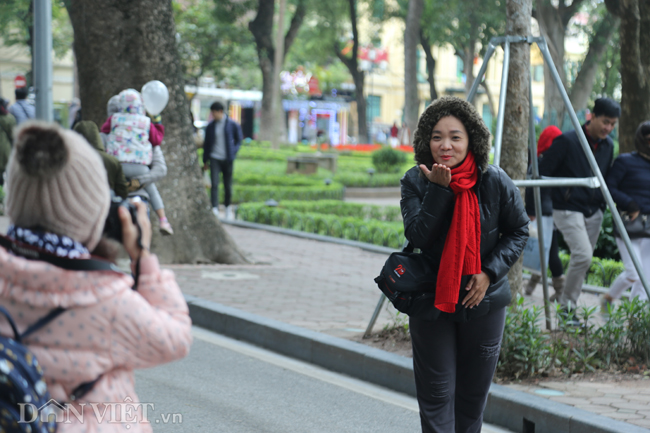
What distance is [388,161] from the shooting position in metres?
23.6

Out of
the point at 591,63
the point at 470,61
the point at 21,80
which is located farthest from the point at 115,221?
the point at 21,80

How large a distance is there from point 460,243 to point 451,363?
52 cm

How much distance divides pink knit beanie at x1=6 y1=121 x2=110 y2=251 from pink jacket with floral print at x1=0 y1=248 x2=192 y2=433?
106 millimetres

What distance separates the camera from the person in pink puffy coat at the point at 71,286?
1833 millimetres

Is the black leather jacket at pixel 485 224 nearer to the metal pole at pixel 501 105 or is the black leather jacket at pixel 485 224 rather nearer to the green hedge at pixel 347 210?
the metal pole at pixel 501 105

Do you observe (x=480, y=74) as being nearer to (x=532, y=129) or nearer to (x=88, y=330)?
(x=532, y=129)

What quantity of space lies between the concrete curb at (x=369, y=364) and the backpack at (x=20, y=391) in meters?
3.10

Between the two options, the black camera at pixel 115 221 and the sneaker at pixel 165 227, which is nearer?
the black camera at pixel 115 221

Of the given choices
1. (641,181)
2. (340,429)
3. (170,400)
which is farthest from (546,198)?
(170,400)

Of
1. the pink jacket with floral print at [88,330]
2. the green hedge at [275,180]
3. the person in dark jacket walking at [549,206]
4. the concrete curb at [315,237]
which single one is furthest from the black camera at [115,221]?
the green hedge at [275,180]

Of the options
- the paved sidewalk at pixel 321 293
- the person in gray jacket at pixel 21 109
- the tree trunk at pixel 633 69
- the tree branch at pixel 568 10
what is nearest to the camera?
the paved sidewalk at pixel 321 293

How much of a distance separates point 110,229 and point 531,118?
4314mm

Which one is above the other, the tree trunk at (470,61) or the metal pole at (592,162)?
the tree trunk at (470,61)

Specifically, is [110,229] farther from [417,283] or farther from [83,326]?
[417,283]
